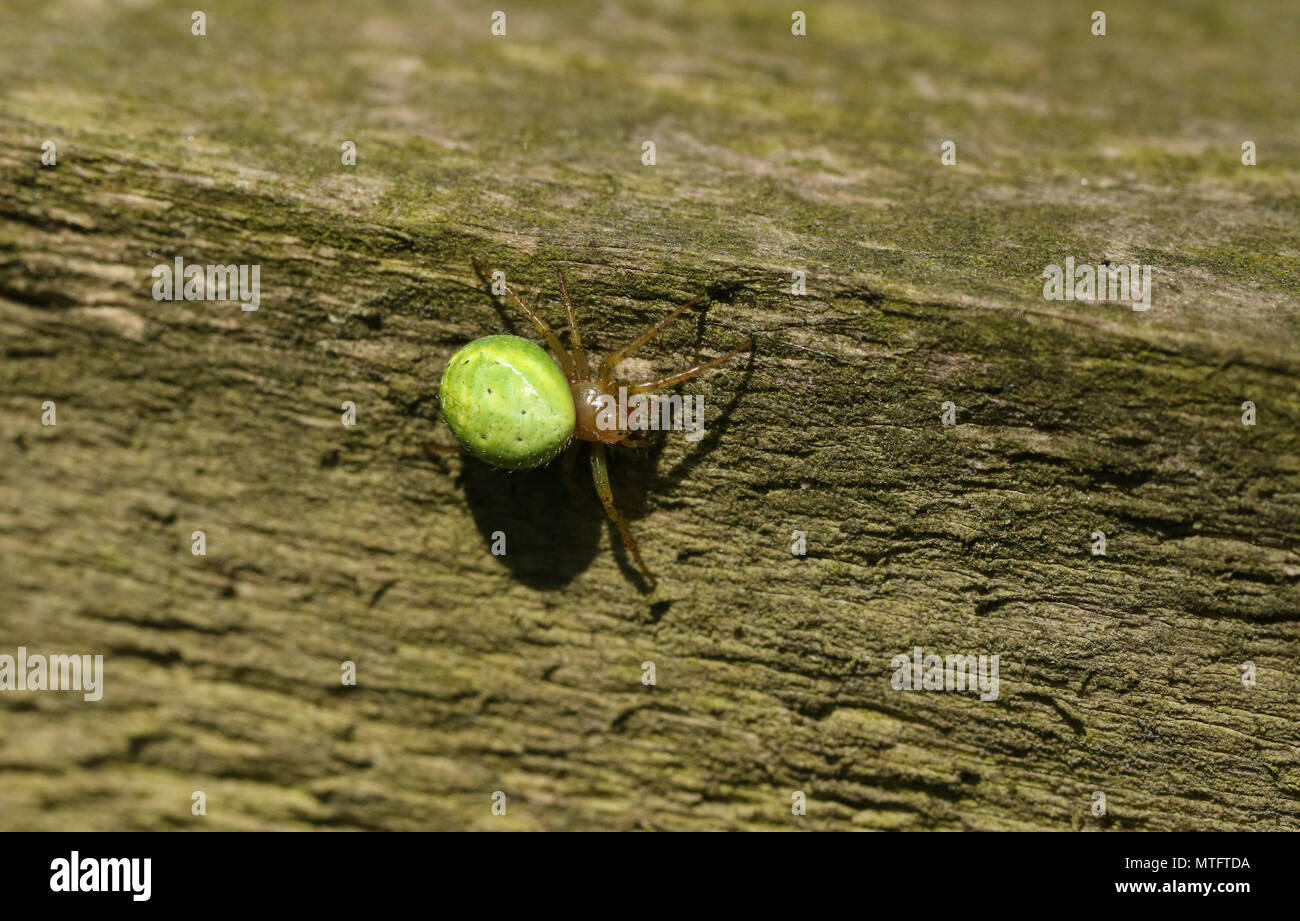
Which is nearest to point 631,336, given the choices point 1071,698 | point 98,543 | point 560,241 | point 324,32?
point 560,241

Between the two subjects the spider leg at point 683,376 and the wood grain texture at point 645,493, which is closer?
the wood grain texture at point 645,493

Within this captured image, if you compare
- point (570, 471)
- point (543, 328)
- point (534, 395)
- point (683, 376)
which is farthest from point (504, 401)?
point (683, 376)

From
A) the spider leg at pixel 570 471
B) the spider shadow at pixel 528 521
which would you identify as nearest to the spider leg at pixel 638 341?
the spider leg at pixel 570 471

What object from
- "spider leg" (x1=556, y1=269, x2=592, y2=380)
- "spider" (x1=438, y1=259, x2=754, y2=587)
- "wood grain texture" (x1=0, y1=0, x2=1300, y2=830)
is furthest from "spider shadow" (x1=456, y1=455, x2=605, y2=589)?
"spider leg" (x1=556, y1=269, x2=592, y2=380)

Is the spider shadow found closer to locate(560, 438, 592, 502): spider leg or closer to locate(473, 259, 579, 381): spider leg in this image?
locate(560, 438, 592, 502): spider leg

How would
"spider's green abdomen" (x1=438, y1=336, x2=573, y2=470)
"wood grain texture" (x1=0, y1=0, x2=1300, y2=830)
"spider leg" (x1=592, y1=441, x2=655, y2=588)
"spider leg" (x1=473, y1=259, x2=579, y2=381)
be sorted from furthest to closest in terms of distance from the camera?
"spider leg" (x1=592, y1=441, x2=655, y2=588)
"spider leg" (x1=473, y1=259, x2=579, y2=381)
"spider's green abdomen" (x1=438, y1=336, x2=573, y2=470)
"wood grain texture" (x1=0, y1=0, x2=1300, y2=830)

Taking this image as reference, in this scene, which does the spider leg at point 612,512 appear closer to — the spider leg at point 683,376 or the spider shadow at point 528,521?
the spider shadow at point 528,521

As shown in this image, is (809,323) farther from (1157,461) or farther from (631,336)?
(1157,461)
